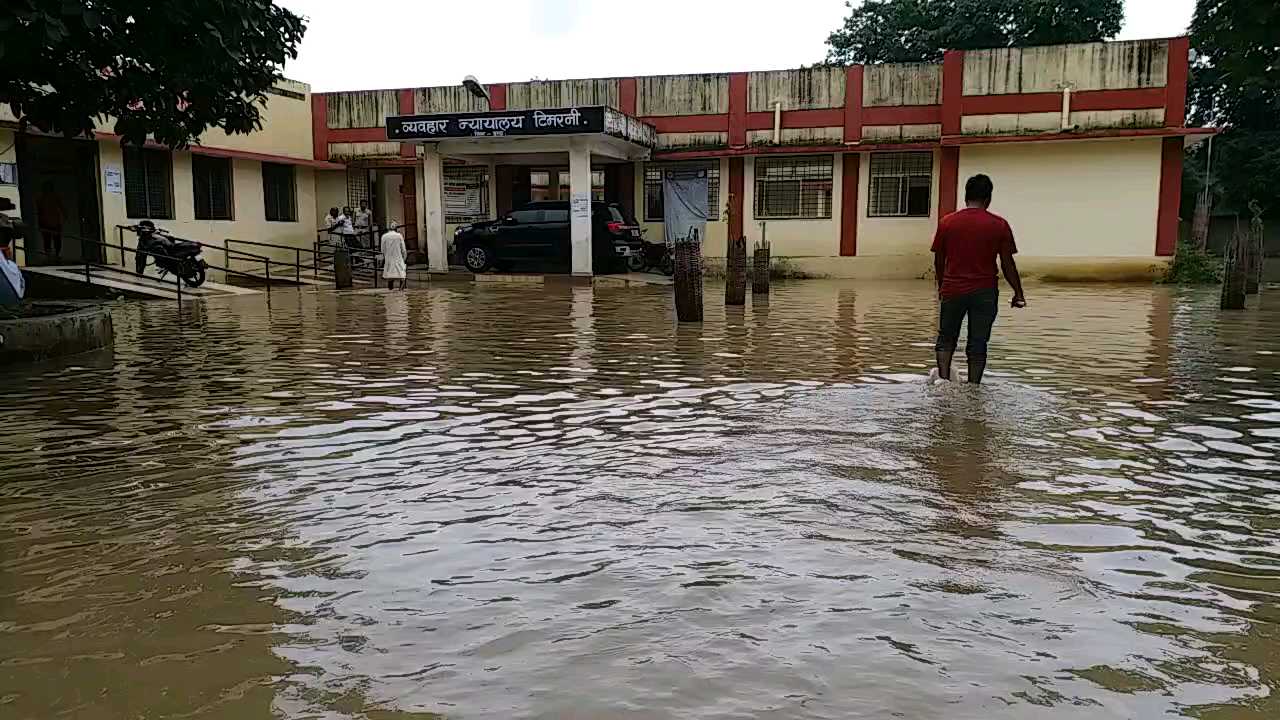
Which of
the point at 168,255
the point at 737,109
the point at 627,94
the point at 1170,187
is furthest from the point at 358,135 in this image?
the point at 1170,187

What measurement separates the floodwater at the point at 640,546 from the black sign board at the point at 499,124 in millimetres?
14534

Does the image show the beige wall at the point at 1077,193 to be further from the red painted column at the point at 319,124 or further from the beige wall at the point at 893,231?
the red painted column at the point at 319,124

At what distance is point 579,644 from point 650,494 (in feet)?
5.88

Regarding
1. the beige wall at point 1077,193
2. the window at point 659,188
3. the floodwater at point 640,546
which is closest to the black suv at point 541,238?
the window at point 659,188

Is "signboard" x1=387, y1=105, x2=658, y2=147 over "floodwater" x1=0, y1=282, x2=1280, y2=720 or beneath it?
over

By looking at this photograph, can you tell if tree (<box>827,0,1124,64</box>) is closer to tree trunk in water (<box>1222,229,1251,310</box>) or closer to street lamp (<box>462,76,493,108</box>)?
street lamp (<box>462,76,493,108</box>)

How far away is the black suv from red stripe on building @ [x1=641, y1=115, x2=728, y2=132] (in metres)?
3.47

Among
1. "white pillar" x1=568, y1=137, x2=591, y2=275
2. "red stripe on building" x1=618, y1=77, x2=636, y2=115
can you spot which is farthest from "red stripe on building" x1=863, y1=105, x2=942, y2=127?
"white pillar" x1=568, y1=137, x2=591, y2=275

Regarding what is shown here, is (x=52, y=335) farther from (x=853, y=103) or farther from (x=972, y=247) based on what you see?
(x=853, y=103)

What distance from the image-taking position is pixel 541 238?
2448 cm

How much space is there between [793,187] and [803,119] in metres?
1.87

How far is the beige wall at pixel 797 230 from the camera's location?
26.4 meters

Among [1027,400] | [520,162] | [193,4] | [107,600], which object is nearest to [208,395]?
[193,4]

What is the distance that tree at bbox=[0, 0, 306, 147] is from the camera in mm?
7738
